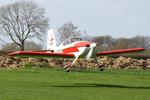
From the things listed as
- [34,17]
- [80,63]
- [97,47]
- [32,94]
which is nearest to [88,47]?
[97,47]

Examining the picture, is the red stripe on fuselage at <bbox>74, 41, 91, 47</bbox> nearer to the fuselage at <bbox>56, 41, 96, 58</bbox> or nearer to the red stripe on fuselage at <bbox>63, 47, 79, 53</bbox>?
the fuselage at <bbox>56, 41, 96, 58</bbox>

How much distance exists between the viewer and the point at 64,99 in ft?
54.7

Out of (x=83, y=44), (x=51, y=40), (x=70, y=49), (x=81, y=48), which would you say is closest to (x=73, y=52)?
(x=70, y=49)

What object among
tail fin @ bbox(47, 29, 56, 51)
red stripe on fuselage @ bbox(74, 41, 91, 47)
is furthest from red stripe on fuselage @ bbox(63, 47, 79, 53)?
tail fin @ bbox(47, 29, 56, 51)

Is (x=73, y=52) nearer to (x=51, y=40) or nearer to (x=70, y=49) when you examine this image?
(x=70, y=49)

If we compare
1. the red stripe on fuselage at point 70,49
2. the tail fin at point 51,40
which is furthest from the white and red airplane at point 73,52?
the tail fin at point 51,40

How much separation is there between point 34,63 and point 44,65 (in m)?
1.09

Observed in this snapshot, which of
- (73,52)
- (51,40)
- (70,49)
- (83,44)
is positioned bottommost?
(73,52)

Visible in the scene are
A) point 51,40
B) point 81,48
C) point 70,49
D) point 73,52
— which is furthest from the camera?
point 51,40

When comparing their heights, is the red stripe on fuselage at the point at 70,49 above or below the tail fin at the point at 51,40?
below

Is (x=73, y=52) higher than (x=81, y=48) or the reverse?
the reverse

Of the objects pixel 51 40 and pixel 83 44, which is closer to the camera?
pixel 83 44

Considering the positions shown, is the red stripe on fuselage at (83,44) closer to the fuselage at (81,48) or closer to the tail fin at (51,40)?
the fuselage at (81,48)

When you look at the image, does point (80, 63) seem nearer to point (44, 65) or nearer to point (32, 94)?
point (44, 65)
